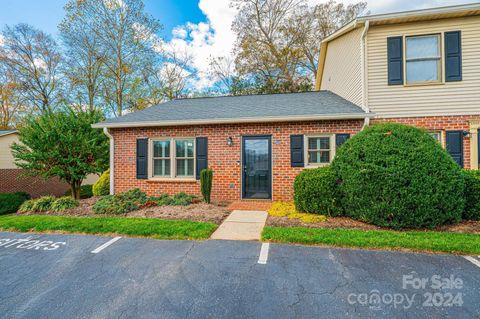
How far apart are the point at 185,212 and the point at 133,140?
3896 mm

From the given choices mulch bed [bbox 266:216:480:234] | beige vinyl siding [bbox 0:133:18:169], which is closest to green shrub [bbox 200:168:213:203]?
mulch bed [bbox 266:216:480:234]

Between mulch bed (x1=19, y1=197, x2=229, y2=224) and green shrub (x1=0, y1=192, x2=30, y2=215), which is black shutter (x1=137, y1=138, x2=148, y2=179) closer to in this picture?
mulch bed (x1=19, y1=197, x2=229, y2=224)

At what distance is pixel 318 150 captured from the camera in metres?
6.79

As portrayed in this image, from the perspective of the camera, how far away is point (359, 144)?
4.77 metres

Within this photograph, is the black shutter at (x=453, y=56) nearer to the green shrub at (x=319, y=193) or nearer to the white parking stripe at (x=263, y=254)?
the green shrub at (x=319, y=193)

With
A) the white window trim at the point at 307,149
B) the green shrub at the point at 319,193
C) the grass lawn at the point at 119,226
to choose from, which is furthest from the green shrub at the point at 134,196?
the white window trim at the point at 307,149

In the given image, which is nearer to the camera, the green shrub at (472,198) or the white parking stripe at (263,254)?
the white parking stripe at (263,254)

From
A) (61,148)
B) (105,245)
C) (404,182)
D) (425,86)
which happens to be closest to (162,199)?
(105,245)

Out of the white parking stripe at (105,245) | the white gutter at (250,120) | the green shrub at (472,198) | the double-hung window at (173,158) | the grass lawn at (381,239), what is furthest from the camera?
the double-hung window at (173,158)

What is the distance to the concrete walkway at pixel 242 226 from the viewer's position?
4.05 m

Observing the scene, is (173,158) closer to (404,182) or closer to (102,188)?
(102,188)

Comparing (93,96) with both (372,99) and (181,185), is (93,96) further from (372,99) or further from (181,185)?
(372,99)

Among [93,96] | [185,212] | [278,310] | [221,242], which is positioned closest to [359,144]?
[221,242]

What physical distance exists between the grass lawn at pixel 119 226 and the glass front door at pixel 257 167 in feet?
9.14
